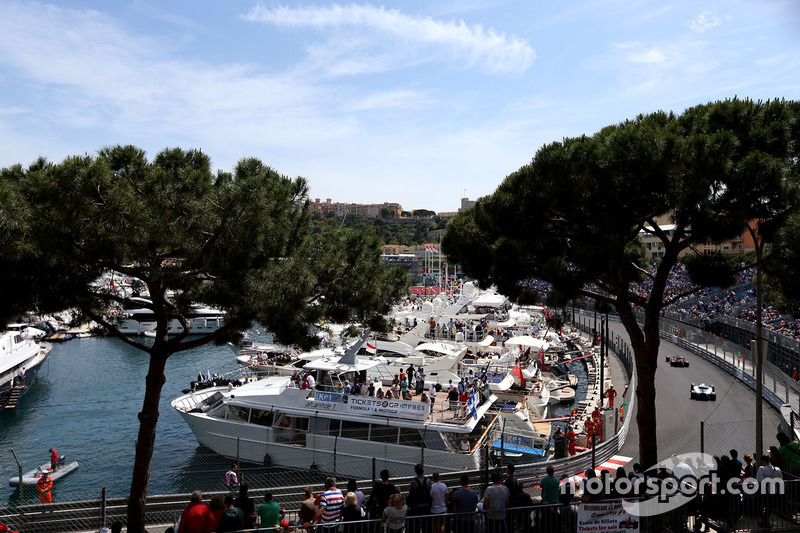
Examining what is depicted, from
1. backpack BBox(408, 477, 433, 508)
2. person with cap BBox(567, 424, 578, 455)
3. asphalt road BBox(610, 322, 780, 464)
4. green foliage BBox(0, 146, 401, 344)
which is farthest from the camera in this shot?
person with cap BBox(567, 424, 578, 455)

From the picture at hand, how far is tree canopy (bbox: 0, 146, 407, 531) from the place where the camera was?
9.76 meters

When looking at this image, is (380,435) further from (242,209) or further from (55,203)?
(55,203)

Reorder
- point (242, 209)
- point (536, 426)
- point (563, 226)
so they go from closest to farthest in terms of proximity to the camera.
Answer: point (242, 209)
point (563, 226)
point (536, 426)

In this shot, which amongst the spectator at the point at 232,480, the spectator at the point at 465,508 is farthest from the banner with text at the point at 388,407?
the spectator at the point at 465,508

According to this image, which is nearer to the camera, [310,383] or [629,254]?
[629,254]

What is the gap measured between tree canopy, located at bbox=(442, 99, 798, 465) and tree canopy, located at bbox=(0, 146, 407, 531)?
4.06m

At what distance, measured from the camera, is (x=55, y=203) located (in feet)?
31.8

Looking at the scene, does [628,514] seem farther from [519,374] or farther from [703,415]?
[519,374]

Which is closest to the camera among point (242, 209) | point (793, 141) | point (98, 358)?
point (242, 209)

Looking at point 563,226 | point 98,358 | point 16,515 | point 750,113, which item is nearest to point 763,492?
point 563,226

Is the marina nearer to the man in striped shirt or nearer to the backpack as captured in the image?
the man in striped shirt

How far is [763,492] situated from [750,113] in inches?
296

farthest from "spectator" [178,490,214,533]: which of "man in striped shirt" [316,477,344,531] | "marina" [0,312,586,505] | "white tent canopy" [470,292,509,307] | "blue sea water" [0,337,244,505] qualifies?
"white tent canopy" [470,292,509,307]

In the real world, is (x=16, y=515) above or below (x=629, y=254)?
below
